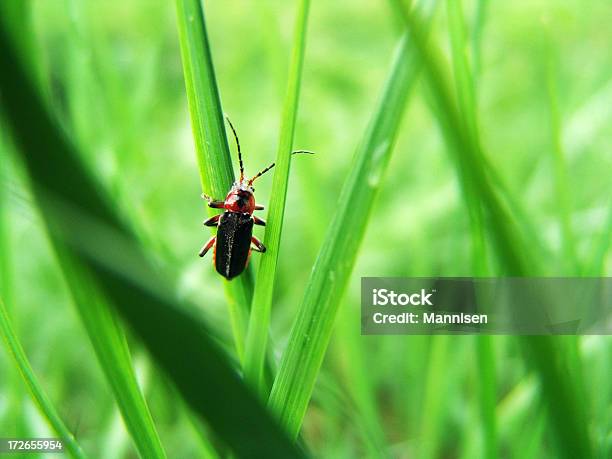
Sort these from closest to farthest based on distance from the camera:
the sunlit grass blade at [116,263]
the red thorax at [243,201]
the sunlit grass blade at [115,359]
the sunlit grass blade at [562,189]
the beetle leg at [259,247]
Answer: the sunlit grass blade at [116,263] < the sunlit grass blade at [115,359] < the beetle leg at [259,247] < the sunlit grass blade at [562,189] < the red thorax at [243,201]

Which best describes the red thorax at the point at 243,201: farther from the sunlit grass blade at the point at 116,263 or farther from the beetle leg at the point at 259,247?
the sunlit grass blade at the point at 116,263

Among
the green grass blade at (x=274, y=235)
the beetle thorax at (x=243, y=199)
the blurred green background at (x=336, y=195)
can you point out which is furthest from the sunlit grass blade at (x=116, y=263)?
the beetle thorax at (x=243, y=199)

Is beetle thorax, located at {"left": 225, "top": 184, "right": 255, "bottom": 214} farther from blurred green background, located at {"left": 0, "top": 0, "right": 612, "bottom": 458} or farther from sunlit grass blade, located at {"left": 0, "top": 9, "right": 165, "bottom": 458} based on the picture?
sunlit grass blade, located at {"left": 0, "top": 9, "right": 165, "bottom": 458}

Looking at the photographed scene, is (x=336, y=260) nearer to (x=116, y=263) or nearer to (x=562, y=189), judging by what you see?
(x=116, y=263)

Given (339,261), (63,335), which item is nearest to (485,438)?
(339,261)

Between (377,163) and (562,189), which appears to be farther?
(562,189)

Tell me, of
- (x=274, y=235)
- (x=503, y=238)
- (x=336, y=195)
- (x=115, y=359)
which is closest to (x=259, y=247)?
(x=274, y=235)
